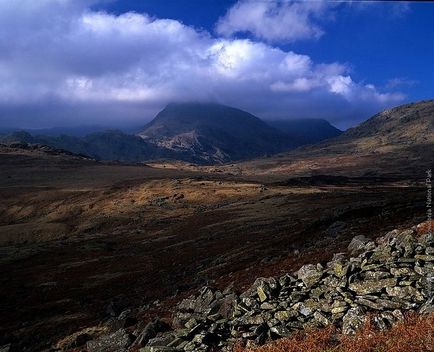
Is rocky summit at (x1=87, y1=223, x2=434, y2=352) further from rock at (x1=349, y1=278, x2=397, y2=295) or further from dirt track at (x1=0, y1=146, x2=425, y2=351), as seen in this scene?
dirt track at (x1=0, y1=146, x2=425, y2=351)

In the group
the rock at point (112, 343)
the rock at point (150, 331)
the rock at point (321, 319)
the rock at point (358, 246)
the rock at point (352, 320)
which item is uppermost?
the rock at point (358, 246)

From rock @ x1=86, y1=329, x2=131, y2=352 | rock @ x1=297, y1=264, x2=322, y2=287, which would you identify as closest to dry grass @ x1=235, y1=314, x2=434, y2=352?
rock @ x1=297, y1=264, x2=322, y2=287

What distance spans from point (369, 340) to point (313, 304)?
4.10 metres

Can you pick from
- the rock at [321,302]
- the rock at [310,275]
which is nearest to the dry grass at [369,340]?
the rock at [321,302]

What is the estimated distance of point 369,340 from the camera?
14617mm

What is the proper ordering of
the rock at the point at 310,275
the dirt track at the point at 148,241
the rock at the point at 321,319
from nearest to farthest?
the rock at the point at 321,319 < the rock at the point at 310,275 < the dirt track at the point at 148,241

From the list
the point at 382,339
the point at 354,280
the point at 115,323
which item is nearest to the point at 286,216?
the point at 115,323

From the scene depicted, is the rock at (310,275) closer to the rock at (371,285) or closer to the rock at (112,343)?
the rock at (371,285)

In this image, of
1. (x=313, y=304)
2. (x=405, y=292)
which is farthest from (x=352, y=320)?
(x=405, y=292)

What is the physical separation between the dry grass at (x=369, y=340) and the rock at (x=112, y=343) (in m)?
7.62

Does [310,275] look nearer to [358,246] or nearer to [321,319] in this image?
[321,319]

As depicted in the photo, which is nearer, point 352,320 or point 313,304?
point 352,320

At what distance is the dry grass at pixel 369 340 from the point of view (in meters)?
13.6

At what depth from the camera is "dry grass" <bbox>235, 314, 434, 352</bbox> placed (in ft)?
44.7
